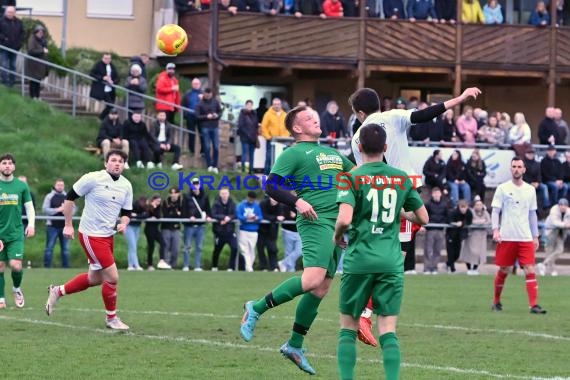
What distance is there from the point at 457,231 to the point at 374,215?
19.7 m

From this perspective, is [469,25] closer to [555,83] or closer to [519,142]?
[555,83]

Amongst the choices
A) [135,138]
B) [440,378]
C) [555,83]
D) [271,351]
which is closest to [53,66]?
[135,138]

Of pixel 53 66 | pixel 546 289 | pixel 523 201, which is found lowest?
pixel 546 289

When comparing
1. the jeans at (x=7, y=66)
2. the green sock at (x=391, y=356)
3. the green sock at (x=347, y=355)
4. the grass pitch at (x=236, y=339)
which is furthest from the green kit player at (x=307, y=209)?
the jeans at (x=7, y=66)

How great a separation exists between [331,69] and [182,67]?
4.37m

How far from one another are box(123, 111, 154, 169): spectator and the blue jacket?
368 centimetres

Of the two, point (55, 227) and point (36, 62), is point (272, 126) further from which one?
point (55, 227)

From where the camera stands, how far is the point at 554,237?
1128 inches

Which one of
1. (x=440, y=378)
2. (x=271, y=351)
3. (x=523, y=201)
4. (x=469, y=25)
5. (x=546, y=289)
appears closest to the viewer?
(x=440, y=378)

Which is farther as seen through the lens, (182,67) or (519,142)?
(182,67)

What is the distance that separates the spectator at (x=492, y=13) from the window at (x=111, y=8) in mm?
10623

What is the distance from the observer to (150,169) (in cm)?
3122

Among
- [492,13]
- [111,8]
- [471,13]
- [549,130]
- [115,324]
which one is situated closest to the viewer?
[115,324]

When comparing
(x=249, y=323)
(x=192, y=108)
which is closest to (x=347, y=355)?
(x=249, y=323)
